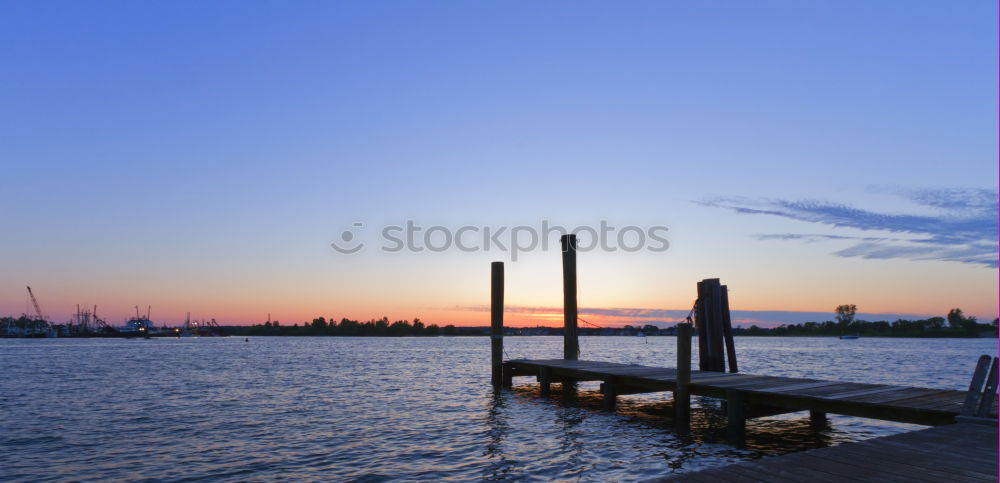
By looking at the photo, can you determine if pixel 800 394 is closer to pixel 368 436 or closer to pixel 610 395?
pixel 610 395

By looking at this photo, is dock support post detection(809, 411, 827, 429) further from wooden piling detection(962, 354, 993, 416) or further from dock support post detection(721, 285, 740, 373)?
→ wooden piling detection(962, 354, 993, 416)

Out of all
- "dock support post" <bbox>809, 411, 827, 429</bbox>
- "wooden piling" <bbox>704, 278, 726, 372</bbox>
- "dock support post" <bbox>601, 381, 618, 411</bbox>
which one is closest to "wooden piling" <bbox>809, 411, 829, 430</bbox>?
"dock support post" <bbox>809, 411, 827, 429</bbox>

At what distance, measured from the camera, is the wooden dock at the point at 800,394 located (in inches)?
466

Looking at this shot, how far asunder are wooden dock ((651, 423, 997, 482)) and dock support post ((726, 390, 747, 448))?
16.7ft

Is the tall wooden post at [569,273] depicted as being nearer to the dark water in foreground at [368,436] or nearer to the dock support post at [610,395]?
the dark water in foreground at [368,436]

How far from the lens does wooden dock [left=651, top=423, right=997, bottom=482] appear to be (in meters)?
7.15

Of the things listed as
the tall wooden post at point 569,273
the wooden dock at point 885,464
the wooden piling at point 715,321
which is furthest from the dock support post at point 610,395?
the wooden dock at point 885,464

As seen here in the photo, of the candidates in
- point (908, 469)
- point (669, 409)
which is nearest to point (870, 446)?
point (908, 469)

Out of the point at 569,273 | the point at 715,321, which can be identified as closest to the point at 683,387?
the point at 715,321

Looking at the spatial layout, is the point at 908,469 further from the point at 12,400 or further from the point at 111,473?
the point at 12,400

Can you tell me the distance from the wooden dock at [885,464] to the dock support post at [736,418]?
201 inches

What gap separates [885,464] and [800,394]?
6146mm

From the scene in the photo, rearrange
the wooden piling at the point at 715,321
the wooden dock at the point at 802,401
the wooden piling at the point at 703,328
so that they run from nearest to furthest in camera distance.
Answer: the wooden dock at the point at 802,401
the wooden piling at the point at 715,321
the wooden piling at the point at 703,328

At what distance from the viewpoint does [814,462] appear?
312 inches
